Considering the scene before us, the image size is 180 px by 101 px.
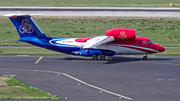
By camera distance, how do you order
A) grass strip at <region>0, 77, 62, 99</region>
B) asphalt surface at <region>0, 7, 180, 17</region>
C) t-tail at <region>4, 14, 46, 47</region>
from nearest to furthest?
1. grass strip at <region>0, 77, 62, 99</region>
2. t-tail at <region>4, 14, 46, 47</region>
3. asphalt surface at <region>0, 7, 180, 17</region>

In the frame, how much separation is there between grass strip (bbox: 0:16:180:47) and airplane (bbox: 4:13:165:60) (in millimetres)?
16753

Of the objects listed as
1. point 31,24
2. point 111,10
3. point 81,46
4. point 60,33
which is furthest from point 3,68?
point 111,10

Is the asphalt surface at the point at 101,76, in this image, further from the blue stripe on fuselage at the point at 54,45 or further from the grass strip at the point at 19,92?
the blue stripe on fuselage at the point at 54,45

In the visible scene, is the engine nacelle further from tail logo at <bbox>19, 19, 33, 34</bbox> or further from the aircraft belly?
tail logo at <bbox>19, 19, 33, 34</bbox>

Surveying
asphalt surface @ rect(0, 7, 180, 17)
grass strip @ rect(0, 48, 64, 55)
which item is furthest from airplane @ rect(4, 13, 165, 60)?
asphalt surface @ rect(0, 7, 180, 17)

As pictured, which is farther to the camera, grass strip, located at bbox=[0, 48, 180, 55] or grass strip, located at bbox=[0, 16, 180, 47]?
grass strip, located at bbox=[0, 16, 180, 47]

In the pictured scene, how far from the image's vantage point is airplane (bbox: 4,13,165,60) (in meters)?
41.2

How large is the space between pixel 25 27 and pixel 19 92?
59.4 feet

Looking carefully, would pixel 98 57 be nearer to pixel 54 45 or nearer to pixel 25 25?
pixel 54 45

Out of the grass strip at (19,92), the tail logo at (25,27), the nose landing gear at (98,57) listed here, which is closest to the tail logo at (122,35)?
the nose landing gear at (98,57)

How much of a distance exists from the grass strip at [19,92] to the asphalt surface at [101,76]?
3.61ft

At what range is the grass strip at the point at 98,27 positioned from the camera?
65000 mm

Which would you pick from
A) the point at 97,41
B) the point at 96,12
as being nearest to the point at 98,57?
the point at 97,41

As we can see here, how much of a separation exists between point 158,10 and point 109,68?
6281cm
